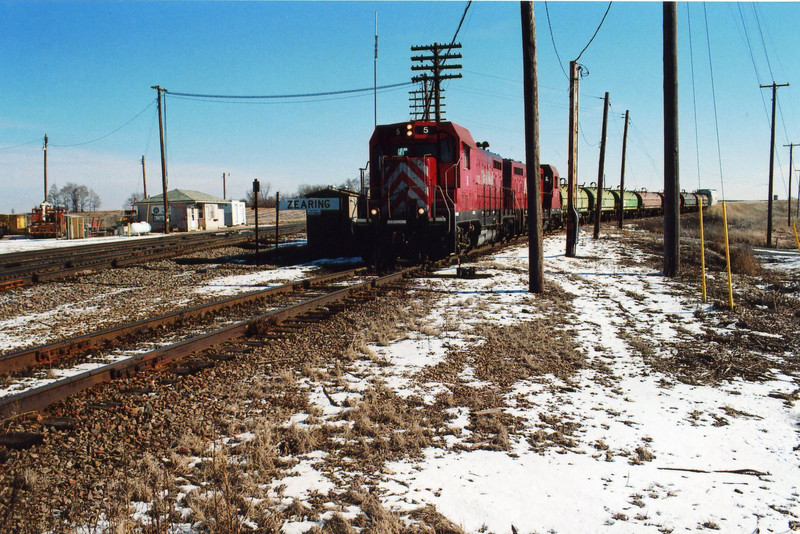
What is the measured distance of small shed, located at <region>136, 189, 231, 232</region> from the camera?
42000 mm

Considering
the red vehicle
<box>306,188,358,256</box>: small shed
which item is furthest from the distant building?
the red vehicle

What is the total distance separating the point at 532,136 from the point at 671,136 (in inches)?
179

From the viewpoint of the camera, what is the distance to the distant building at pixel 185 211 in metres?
42.0

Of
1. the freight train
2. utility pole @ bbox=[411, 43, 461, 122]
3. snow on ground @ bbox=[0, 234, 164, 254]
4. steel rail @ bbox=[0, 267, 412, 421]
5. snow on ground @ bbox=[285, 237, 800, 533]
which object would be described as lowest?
snow on ground @ bbox=[285, 237, 800, 533]

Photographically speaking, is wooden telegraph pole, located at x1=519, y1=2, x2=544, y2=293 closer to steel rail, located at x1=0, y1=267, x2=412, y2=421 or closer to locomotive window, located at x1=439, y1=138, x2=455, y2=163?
locomotive window, located at x1=439, y1=138, x2=455, y2=163

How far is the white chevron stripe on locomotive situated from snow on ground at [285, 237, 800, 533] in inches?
292

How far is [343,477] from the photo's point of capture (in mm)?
3568

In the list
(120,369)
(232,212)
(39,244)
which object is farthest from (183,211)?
(120,369)

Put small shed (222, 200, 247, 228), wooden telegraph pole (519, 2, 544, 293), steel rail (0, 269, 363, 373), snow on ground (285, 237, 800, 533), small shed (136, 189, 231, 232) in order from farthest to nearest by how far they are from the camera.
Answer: small shed (222, 200, 247, 228)
small shed (136, 189, 231, 232)
wooden telegraph pole (519, 2, 544, 293)
steel rail (0, 269, 363, 373)
snow on ground (285, 237, 800, 533)

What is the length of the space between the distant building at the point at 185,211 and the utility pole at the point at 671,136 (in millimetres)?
37461

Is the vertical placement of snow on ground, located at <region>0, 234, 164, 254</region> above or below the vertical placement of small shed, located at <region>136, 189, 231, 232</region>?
below

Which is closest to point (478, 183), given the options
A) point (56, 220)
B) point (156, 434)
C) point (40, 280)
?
point (40, 280)

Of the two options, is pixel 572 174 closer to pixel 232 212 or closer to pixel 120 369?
pixel 120 369

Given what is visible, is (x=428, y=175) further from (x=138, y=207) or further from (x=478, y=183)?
(x=138, y=207)
